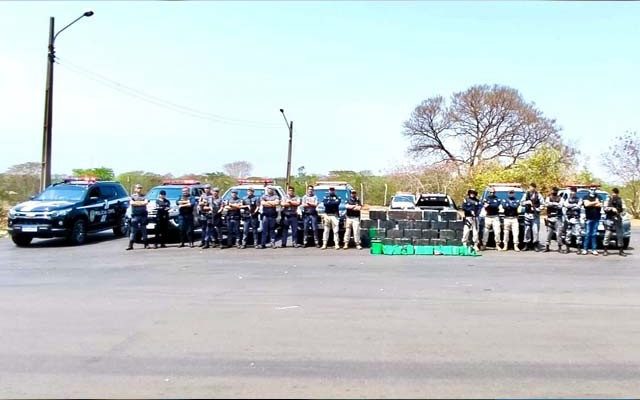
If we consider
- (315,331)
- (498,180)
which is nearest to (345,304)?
(315,331)

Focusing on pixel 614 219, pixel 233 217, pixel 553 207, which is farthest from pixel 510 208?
pixel 233 217

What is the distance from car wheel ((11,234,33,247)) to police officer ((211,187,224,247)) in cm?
564

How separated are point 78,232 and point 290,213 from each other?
672 centimetres

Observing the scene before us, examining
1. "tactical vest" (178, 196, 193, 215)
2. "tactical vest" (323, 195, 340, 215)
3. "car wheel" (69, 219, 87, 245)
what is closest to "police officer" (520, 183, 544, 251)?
"tactical vest" (323, 195, 340, 215)

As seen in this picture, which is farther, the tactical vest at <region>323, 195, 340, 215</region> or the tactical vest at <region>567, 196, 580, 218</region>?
the tactical vest at <region>323, 195, 340, 215</region>

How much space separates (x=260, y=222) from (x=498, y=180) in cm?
2646

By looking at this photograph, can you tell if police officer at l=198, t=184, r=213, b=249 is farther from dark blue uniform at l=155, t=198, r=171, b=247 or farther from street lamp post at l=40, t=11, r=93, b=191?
street lamp post at l=40, t=11, r=93, b=191

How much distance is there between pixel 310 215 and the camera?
17.9 metres

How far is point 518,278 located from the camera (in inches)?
465

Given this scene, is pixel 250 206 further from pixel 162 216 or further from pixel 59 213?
pixel 59 213

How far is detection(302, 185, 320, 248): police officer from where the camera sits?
58.3 ft

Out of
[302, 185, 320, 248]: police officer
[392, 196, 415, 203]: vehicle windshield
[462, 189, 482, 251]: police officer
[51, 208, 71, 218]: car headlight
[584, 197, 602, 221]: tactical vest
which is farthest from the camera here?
[392, 196, 415, 203]: vehicle windshield

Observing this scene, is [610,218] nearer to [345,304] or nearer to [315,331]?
[345,304]

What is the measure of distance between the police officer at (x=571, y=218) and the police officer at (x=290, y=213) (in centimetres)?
728
